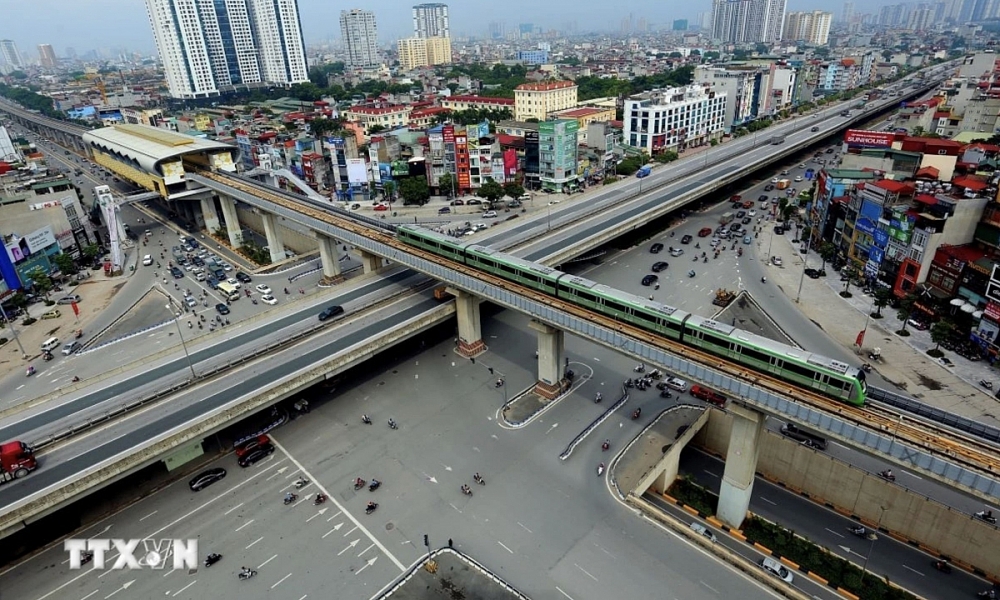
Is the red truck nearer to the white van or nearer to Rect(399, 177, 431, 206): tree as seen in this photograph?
the white van

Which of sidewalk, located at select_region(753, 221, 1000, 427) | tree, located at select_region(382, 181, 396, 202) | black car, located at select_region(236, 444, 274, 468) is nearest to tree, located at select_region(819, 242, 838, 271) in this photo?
sidewalk, located at select_region(753, 221, 1000, 427)

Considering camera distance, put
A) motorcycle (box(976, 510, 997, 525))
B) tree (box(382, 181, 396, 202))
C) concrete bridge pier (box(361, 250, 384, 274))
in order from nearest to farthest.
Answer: motorcycle (box(976, 510, 997, 525)) → concrete bridge pier (box(361, 250, 384, 274)) → tree (box(382, 181, 396, 202))

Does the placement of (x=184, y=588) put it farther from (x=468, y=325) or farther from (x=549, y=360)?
(x=468, y=325)

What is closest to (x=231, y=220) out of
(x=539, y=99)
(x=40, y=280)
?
(x=40, y=280)

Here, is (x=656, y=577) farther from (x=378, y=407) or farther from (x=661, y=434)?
(x=378, y=407)

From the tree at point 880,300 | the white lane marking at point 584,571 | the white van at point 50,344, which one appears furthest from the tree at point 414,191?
the white lane marking at point 584,571

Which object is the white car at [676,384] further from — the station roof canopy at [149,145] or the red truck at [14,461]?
the station roof canopy at [149,145]
